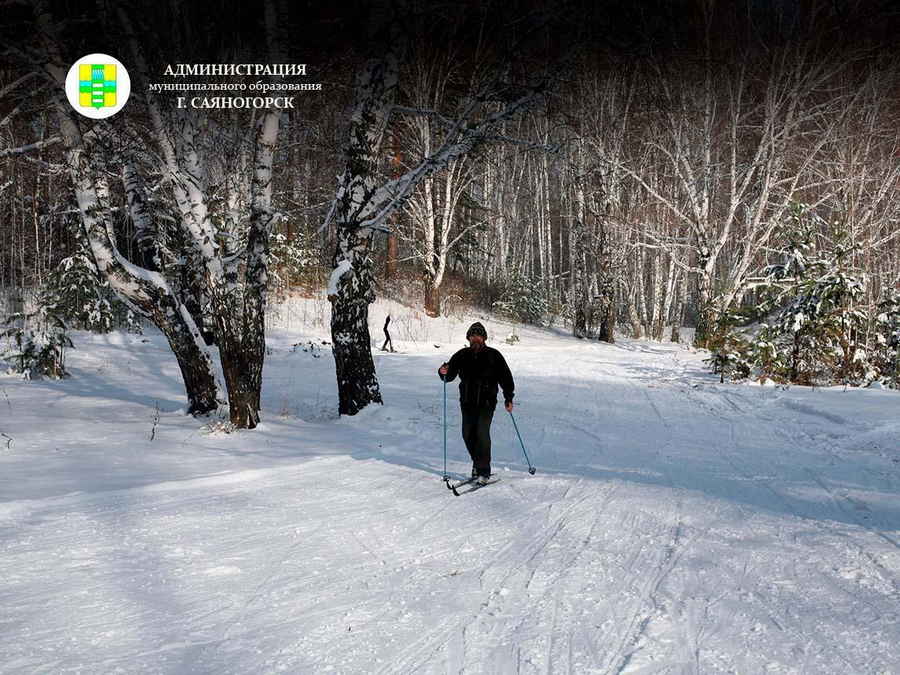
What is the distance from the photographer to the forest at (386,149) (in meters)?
9.27

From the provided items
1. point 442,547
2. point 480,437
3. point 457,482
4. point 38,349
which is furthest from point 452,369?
point 38,349

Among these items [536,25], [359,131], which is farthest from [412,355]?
[536,25]

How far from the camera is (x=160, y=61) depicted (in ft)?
29.4

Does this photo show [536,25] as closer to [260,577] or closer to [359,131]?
[359,131]

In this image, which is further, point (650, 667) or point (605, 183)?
point (605, 183)

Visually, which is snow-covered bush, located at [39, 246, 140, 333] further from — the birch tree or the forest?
the birch tree

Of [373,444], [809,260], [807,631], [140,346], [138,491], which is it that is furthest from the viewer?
[140,346]

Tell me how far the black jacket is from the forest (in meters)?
3.68

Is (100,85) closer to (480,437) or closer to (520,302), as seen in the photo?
(480,437)

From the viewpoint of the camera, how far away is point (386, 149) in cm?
1766

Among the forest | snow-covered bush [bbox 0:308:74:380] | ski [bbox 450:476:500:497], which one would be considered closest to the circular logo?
the forest

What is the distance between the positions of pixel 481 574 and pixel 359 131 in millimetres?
7743

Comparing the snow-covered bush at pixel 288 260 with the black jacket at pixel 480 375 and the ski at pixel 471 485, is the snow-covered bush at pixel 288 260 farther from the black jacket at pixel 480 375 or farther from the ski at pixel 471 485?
the ski at pixel 471 485

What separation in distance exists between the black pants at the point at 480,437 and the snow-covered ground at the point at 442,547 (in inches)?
14.6
